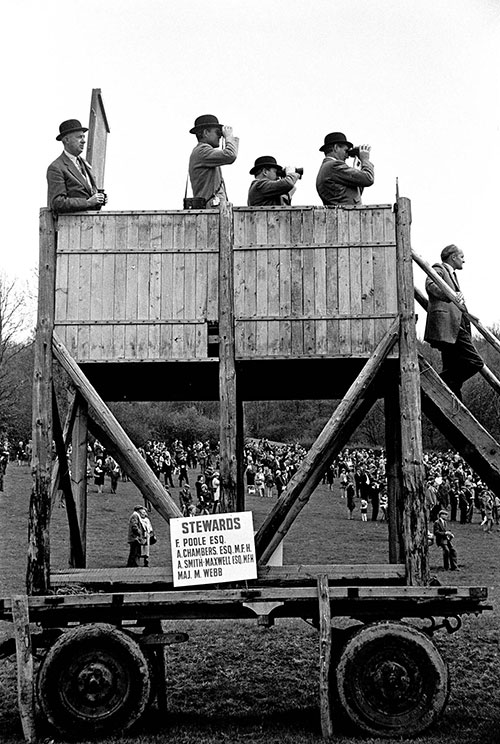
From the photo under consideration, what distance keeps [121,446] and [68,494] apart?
1.64 m

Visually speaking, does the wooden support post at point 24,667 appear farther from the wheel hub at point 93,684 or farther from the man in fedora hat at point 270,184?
the man in fedora hat at point 270,184

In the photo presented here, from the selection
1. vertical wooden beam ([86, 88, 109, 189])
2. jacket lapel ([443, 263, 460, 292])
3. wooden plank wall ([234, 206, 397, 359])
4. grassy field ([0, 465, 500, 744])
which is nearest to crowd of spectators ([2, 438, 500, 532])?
grassy field ([0, 465, 500, 744])

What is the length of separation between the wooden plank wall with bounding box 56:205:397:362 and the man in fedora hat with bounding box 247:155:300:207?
444 mm

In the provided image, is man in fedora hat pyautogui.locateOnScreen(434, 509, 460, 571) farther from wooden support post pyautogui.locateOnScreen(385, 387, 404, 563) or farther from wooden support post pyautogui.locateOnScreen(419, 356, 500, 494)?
wooden support post pyautogui.locateOnScreen(419, 356, 500, 494)

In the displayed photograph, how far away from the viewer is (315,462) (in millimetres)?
10180

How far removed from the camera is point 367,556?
1063 inches

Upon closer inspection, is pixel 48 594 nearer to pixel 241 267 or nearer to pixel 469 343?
pixel 241 267

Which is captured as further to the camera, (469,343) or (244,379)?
(244,379)

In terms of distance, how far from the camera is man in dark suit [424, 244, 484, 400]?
10914 mm

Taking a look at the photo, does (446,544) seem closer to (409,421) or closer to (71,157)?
(409,421)

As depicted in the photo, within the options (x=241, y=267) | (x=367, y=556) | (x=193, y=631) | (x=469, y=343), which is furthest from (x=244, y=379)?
(x=367, y=556)

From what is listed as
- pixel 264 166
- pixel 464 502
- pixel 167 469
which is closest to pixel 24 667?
pixel 264 166

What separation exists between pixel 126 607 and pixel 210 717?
1920mm

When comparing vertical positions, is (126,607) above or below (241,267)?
below
